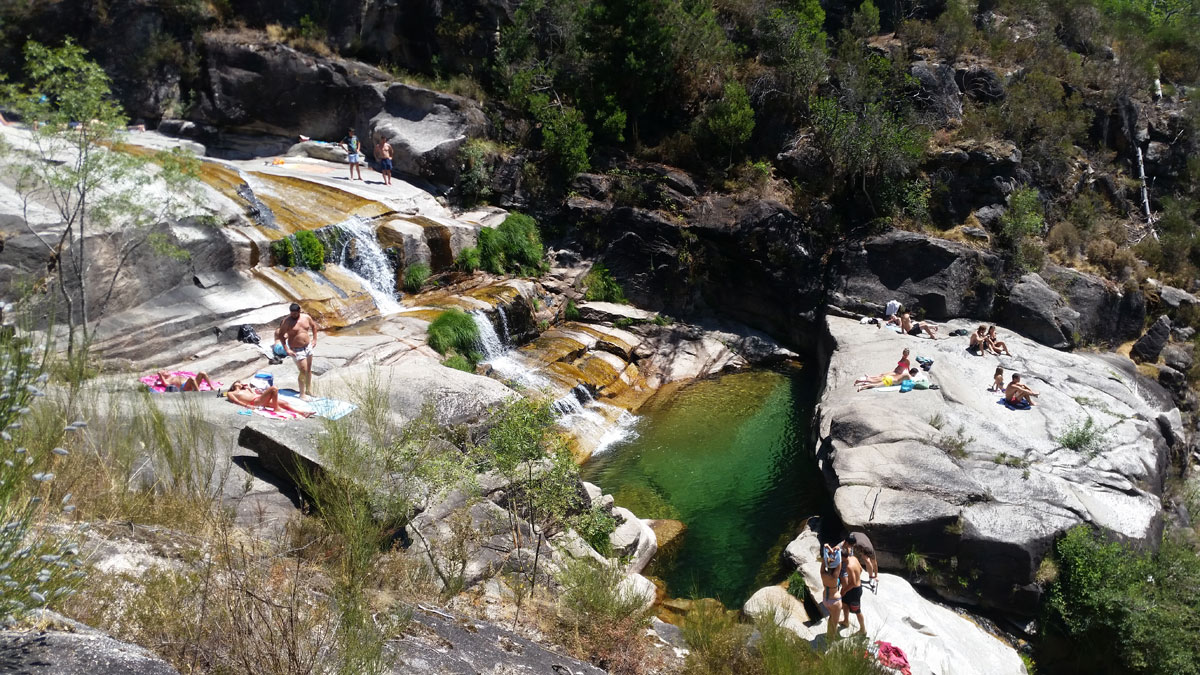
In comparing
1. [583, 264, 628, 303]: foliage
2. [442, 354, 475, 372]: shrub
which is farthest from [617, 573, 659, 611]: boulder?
[583, 264, 628, 303]: foliage

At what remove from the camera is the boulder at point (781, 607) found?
32.8 ft

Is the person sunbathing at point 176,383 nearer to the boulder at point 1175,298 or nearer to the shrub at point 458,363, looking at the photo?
the shrub at point 458,363

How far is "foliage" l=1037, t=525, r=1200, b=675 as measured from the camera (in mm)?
10312

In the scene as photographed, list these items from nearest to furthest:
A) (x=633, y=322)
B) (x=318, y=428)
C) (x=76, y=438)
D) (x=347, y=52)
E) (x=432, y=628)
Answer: (x=432, y=628)
(x=76, y=438)
(x=318, y=428)
(x=633, y=322)
(x=347, y=52)

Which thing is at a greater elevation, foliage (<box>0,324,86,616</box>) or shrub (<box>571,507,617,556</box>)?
foliage (<box>0,324,86,616</box>)

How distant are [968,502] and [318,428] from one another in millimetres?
9554

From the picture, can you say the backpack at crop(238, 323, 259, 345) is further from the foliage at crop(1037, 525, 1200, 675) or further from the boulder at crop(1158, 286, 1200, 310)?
the boulder at crop(1158, 286, 1200, 310)

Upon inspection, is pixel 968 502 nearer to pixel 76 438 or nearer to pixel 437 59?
pixel 76 438

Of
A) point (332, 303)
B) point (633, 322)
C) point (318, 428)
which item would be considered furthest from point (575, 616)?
point (633, 322)

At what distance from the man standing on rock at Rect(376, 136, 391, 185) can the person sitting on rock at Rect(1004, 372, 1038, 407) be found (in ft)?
55.2

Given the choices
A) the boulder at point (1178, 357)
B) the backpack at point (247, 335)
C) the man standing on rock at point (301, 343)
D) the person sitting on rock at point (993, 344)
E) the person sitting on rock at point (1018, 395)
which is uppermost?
the man standing on rock at point (301, 343)

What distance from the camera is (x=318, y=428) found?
9.30 meters

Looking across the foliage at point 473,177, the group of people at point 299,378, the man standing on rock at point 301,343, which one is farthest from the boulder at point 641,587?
the foliage at point 473,177

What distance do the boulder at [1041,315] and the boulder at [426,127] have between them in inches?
653
